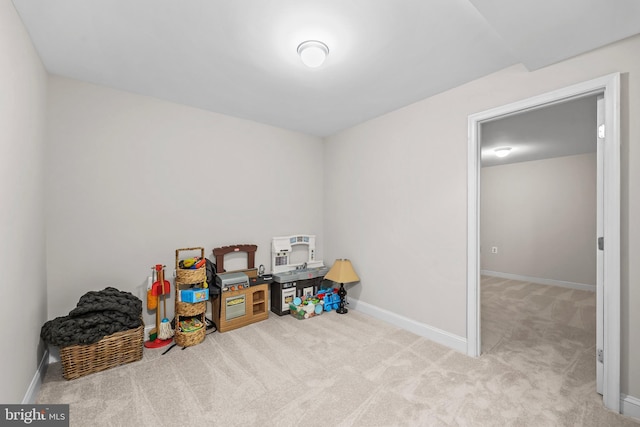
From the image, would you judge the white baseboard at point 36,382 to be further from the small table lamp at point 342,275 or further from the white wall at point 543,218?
the white wall at point 543,218

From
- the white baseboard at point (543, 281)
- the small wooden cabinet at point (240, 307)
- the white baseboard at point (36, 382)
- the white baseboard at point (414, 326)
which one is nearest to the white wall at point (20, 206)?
the white baseboard at point (36, 382)

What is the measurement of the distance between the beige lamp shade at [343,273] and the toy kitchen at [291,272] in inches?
10.9

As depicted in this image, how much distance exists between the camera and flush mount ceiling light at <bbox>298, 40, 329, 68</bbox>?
1.82m

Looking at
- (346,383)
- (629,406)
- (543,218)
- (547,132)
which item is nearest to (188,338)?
(346,383)

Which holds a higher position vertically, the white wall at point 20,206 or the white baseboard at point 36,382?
the white wall at point 20,206

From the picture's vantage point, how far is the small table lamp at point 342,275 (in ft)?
11.0

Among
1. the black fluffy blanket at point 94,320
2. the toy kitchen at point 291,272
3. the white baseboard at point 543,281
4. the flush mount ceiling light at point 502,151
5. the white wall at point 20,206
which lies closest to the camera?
the white wall at point 20,206

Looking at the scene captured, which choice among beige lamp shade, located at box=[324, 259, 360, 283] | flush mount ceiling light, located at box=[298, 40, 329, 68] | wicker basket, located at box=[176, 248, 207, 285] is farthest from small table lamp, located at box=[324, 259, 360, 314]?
flush mount ceiling light, located at box=[298, 40, 329, 68]

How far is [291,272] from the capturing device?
11.7 ft

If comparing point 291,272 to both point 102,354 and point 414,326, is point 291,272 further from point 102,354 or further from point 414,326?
point 102,354

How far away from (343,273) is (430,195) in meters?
1.41

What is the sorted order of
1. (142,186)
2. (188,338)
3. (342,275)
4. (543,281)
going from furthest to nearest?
1. (543,281)
2. (342,275)
3. (142,186)
4. (188,338)

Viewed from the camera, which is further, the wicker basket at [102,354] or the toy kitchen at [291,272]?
the toy kitchen at [291,272]

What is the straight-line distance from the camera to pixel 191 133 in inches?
117
